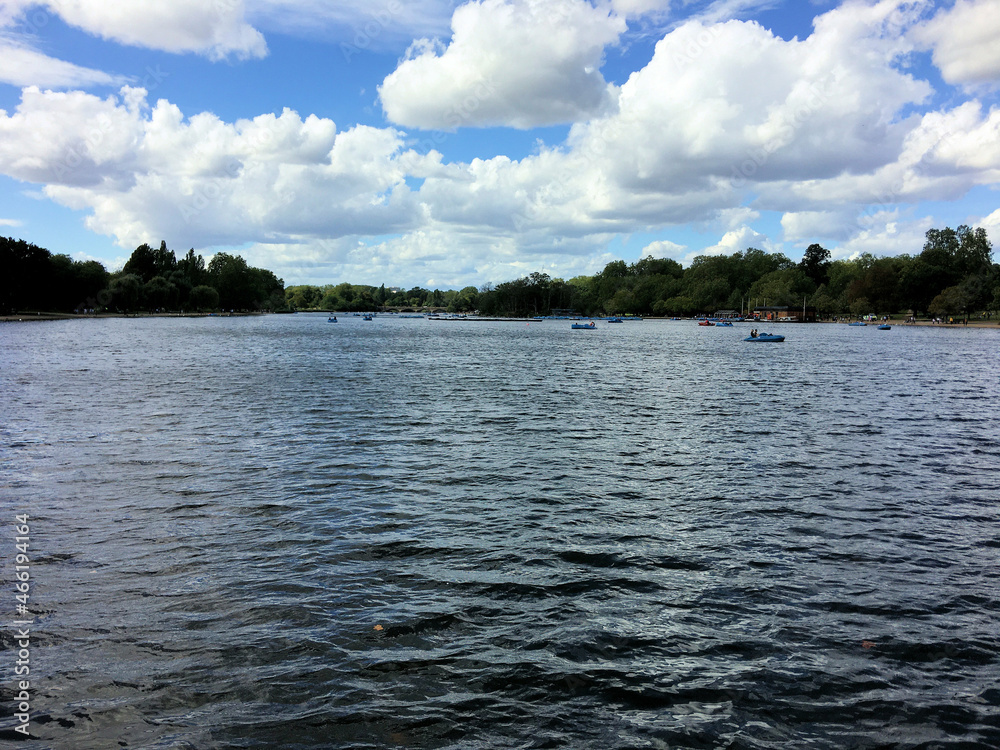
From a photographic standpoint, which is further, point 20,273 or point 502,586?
point 20,273

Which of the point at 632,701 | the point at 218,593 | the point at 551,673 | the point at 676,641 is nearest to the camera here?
the point at 632,701

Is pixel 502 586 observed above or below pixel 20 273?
below

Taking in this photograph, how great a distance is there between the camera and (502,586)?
1264 cm

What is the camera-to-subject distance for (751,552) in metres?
14.8

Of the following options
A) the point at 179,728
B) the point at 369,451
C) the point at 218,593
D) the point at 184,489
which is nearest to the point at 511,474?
the point at 369,451

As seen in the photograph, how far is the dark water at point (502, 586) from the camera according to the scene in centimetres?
864

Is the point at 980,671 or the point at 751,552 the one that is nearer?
the point at 980,671

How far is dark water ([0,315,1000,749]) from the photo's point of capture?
340 inches

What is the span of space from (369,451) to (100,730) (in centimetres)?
1738

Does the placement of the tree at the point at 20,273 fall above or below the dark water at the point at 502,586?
above

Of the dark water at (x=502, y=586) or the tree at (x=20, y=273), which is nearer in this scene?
the dark water at (x=502, y=586)

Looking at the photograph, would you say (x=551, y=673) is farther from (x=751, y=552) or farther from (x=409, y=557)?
(x=751, y=552)

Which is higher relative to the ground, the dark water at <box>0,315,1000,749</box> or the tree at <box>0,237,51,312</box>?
the tree at <box>0,237,51,312</box>

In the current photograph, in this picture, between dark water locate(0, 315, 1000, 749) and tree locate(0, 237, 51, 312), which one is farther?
tree locate(0, 237, 51, 312)
